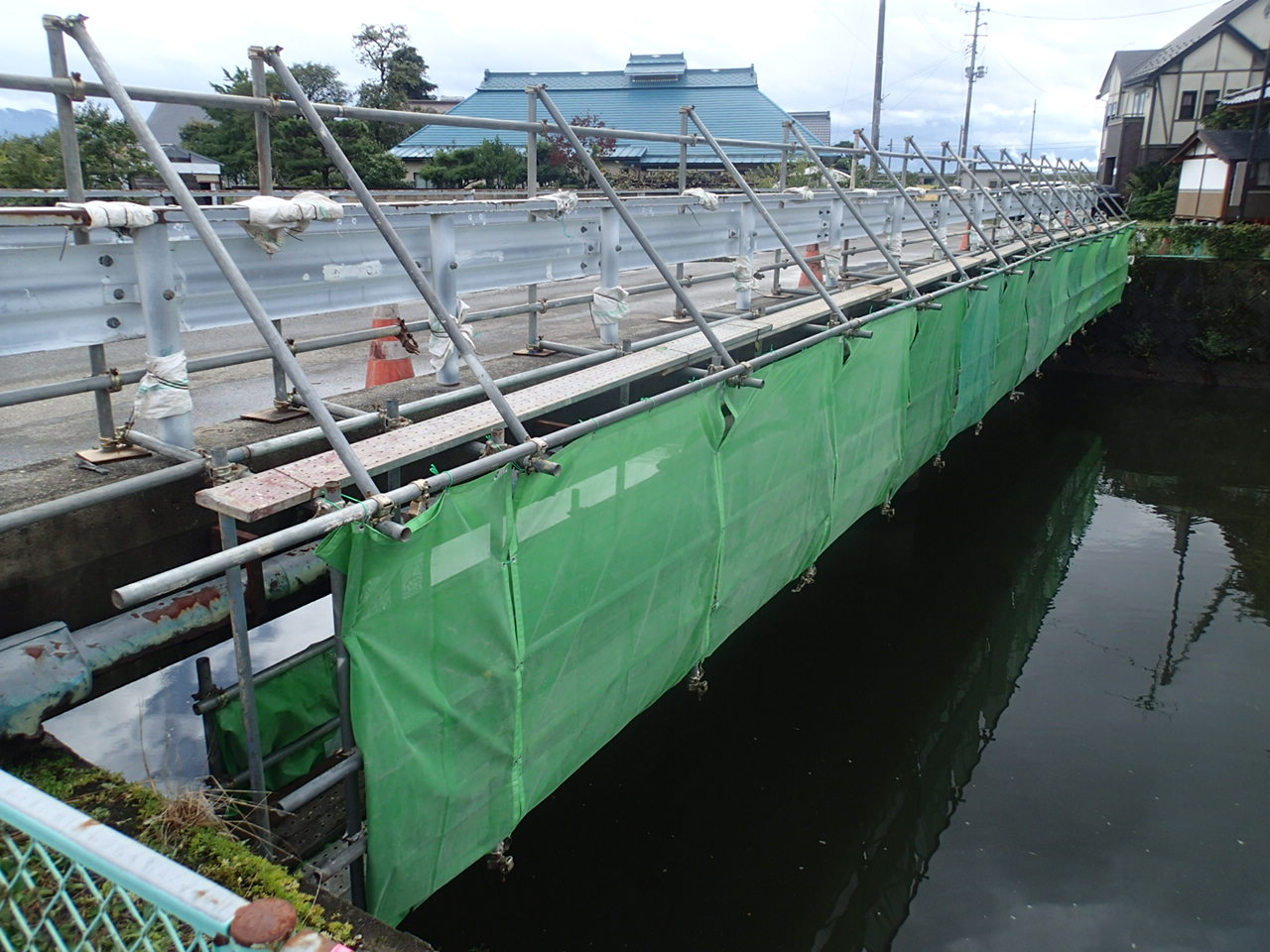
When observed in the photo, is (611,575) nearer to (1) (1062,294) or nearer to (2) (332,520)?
(2) (332,520)

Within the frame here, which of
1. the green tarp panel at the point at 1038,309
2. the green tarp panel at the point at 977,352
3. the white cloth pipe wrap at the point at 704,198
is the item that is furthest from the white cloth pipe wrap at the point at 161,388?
the green tarp panel at the point at 1038,309

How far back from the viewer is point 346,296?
14.0 feet

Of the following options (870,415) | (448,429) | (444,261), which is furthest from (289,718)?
(870,415)

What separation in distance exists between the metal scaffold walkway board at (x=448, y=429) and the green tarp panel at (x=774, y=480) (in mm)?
619

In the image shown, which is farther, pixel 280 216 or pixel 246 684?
pixel 280 216

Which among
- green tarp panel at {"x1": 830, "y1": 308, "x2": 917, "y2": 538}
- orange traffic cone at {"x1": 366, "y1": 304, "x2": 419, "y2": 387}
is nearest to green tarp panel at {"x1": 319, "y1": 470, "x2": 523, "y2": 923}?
orange traffic cone at {"x1": 366, "y1": 304, "x2": 419, "y2": 387}

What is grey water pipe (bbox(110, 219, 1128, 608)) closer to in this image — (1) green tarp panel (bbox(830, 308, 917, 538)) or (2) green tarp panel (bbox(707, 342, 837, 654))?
(2) green tarp panel (bbox(707, 342, 837, 654))

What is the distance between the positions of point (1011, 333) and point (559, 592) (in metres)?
9.51

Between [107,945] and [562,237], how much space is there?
434 cm

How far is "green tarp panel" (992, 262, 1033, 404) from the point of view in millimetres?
10781

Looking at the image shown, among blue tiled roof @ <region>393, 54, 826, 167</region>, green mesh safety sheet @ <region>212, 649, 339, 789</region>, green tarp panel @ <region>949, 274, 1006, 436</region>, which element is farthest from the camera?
blue tiled roof @ <region>393, 54, 826, 167</region>

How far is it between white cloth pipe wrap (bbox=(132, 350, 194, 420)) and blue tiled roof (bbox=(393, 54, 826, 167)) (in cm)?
3630

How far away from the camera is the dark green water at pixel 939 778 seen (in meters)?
5.32

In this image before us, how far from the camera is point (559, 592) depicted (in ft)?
11.9
